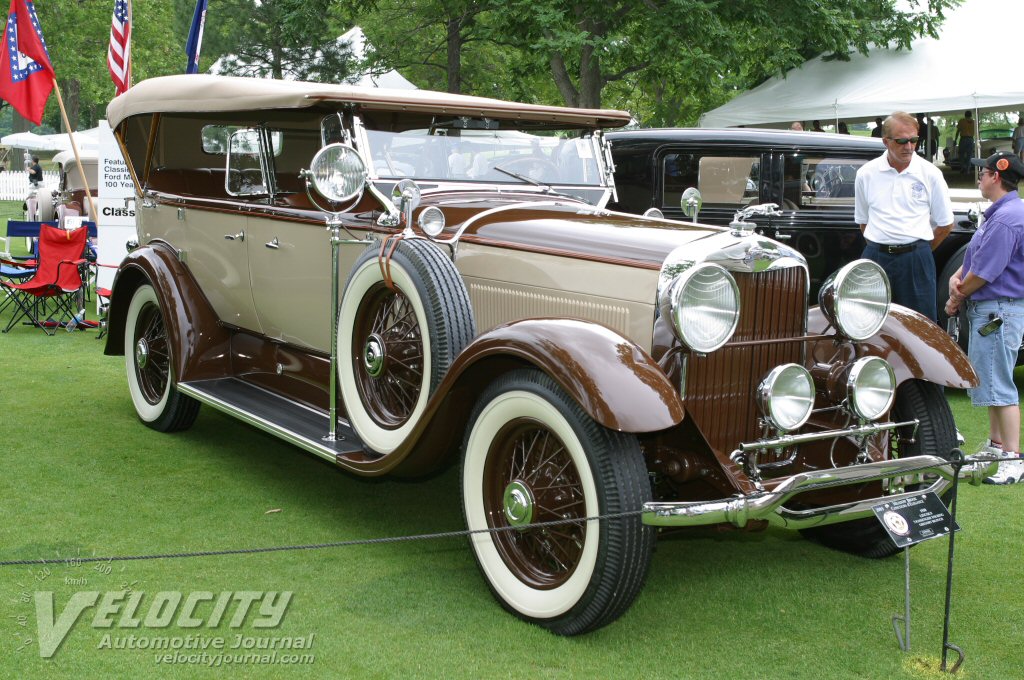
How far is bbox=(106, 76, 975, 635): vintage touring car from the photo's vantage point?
3.23 meters

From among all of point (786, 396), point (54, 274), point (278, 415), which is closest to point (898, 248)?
point (786, 396)

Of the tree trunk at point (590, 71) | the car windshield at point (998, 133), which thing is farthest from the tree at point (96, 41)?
the car windshield at point (998, 133)

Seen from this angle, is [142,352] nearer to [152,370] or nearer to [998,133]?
[152,370]

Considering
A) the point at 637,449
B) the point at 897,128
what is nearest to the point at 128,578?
the point at 637,449

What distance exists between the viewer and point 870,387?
11.9ft

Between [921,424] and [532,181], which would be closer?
[921,424]

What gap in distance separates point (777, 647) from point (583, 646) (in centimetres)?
65

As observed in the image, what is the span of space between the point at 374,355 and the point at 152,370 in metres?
2.54

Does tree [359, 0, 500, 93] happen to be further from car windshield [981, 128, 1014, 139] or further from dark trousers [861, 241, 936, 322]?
dark trousers [861, 241, 936, 322]

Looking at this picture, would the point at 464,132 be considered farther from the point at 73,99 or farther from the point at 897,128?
the point at 73,99

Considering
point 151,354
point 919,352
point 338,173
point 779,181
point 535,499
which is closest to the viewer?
point 535,499

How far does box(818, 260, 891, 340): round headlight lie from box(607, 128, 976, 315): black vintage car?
3903mm

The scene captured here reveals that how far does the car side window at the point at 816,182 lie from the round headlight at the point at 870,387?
4.38m

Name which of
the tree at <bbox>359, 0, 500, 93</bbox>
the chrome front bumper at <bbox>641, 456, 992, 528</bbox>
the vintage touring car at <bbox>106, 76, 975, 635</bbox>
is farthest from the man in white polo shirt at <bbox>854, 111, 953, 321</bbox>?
the tree at <bbox>359, 0, 500, 93</bbox>
